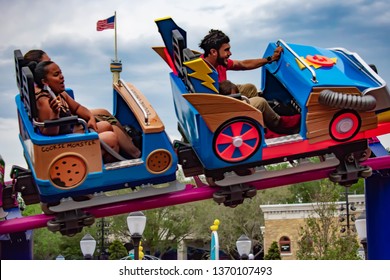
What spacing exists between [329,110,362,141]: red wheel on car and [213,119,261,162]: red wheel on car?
1.58 ft

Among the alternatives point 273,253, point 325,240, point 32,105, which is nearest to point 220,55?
point 32,105

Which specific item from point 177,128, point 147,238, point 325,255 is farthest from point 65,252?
point 177,128

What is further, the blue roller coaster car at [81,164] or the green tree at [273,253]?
the green tree at [273,253]

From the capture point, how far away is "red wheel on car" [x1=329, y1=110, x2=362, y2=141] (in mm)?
5055

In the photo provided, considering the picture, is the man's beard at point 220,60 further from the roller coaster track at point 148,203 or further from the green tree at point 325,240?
the green tree at point 325,240

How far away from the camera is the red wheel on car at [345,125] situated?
5.05m

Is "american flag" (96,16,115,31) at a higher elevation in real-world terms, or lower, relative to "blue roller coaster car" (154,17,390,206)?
higher

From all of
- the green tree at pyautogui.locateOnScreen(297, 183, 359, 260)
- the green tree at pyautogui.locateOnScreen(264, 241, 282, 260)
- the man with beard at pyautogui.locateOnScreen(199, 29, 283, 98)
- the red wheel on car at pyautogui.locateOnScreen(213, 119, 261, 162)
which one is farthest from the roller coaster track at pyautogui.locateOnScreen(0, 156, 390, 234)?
the green tree at pyautogui.locateOnScreen(264, 241, 282, 260)

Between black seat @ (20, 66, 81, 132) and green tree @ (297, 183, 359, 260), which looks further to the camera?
green tree @ (297, 183, 359, 260)

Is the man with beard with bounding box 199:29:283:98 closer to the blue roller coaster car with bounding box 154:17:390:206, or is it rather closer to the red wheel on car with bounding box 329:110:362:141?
the blue roller coaster car with bounding box 154:17:390:206

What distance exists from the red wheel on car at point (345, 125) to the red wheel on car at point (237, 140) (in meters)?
0.48

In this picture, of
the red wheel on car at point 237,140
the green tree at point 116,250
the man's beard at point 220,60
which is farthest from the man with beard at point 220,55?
the green tree at point 116,250

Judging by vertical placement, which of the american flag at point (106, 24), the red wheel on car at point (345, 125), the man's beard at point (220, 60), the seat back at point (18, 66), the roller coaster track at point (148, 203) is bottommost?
the roller coaster track at point (148, 203)

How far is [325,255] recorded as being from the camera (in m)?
10.6
